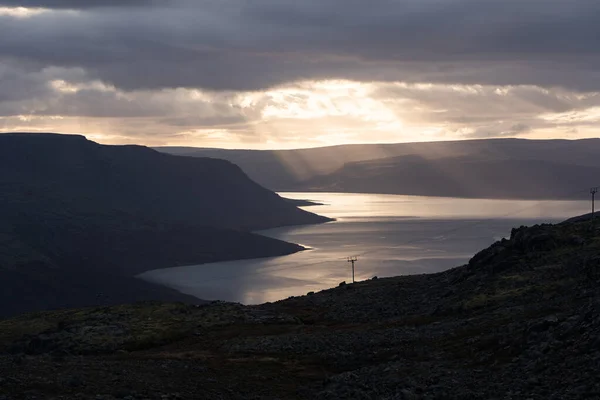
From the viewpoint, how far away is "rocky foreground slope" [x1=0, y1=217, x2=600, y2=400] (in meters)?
36.7

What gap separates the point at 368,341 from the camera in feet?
175

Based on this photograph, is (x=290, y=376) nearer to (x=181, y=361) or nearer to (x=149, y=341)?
(x=181, y=361)

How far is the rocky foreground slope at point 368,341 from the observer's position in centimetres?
3669

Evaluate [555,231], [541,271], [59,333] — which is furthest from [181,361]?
[555,231]

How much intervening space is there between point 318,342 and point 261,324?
60.1 feet

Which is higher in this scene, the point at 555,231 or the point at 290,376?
the point at 555,231

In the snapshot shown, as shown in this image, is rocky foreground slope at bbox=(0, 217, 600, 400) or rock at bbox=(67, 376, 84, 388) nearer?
rock at bbox=(67, 376, 84, 388)

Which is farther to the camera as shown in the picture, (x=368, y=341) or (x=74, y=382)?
(x=368, y=341)

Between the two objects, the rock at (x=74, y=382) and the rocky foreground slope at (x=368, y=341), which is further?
the rocky foreground slope at (x=368, y=341)

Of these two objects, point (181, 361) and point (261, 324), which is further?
point (261, 324)

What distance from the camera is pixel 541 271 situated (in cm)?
6638

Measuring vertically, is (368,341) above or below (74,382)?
below

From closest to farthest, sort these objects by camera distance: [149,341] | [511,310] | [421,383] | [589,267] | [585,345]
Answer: [585,345]
[421,383]
[511,310]
[589,267]
[149,341]

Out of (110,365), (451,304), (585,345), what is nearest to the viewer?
(585,345)
